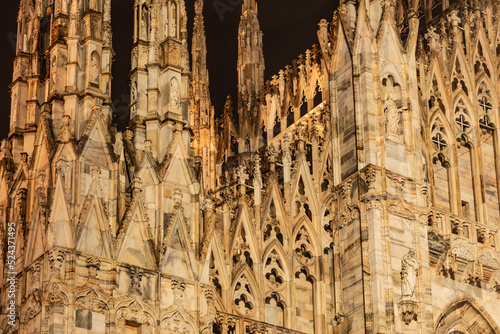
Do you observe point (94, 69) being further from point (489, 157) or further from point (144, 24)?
point (489, 157)

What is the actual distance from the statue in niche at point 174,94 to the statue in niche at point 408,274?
21.8 feet

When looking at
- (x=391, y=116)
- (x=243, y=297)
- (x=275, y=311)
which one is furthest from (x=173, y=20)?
(x=275, y=311)

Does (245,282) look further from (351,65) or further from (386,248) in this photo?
(351,65)

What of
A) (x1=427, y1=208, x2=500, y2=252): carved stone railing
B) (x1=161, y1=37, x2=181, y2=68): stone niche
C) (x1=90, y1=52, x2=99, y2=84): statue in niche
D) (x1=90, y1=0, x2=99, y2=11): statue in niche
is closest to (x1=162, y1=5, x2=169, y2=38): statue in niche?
(x1=161, y1=37, x2=181, y2=68): stone niche

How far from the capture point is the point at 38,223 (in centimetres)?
2780

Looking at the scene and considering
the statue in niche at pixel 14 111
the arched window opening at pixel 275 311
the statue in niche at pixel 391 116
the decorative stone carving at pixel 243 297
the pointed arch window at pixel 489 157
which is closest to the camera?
the statue in niche at pixel 14 111

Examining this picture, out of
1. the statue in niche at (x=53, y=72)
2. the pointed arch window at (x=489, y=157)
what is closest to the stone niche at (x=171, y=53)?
the statue in niche at (x=53, y=72)

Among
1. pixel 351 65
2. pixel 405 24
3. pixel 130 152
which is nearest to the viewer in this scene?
pixel 130 152

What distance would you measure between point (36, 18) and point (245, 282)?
328 inches

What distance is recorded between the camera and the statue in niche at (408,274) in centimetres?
3038

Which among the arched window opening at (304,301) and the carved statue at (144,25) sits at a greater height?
the carved statue at (144,25)

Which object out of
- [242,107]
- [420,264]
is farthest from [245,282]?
[242,107]

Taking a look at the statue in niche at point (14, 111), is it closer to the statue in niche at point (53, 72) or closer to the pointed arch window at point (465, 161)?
the statue in niche at point (53, 72)

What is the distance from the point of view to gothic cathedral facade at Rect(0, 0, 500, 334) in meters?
27.9
